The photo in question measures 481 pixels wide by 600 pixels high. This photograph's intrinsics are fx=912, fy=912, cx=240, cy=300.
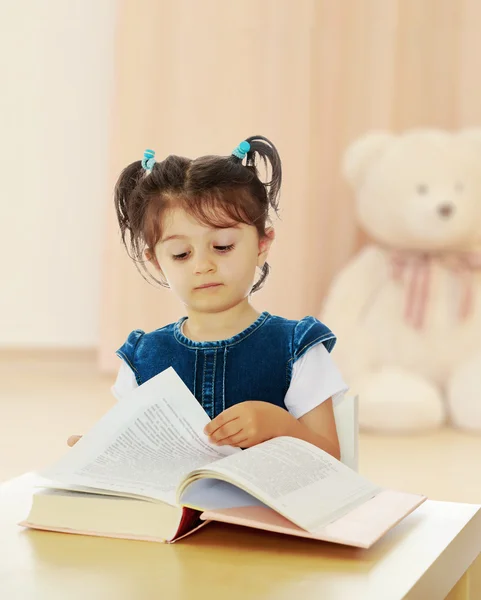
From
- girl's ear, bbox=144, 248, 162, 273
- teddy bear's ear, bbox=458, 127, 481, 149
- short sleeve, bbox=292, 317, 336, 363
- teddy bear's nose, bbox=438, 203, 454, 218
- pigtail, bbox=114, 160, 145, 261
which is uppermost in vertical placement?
teddy bear's ear, bbox=458, 127, 481, 149

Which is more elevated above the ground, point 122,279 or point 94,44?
point 94,44

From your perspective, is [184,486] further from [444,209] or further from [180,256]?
[444,209]

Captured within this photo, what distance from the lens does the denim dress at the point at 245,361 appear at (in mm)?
908

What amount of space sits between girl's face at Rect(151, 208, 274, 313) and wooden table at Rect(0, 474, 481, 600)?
0.28 metres

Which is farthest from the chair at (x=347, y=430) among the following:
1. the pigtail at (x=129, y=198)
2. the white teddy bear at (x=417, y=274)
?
the white teddy bear at (x=417, y=274)

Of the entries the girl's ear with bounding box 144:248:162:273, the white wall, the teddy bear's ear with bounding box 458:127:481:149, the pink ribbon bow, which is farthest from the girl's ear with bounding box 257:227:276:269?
the white wall

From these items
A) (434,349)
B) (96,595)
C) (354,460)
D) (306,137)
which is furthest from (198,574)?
(306,137)

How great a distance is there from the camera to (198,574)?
1.94 ft

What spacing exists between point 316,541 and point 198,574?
10 centimetres

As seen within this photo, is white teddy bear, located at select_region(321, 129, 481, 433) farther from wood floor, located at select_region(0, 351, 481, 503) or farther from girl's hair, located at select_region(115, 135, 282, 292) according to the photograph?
girl's hair, located at select_region(115, 135, 282, 292)

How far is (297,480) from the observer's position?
2.25ft

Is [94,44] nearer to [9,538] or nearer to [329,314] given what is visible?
[329,314]

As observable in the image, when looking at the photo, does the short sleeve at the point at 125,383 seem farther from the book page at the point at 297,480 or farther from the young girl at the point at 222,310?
the book page at the point at 297,480

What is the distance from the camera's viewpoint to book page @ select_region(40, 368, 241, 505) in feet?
2.39
